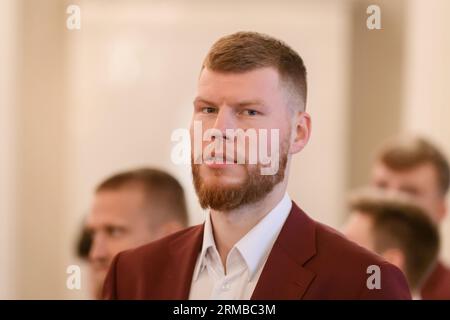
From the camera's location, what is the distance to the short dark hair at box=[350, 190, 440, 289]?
611mm

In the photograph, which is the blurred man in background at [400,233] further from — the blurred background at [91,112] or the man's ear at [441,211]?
the man's ear at [441,211]

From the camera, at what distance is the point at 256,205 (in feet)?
1.39

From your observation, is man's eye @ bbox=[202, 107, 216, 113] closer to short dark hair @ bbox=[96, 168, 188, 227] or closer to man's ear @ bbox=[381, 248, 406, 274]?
→ short dark hair @ bbox=[96, 168, 188, 227]

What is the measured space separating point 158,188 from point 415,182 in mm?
650

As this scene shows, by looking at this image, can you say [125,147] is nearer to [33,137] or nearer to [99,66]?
[33,137]

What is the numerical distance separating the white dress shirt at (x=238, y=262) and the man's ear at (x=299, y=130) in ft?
0.10

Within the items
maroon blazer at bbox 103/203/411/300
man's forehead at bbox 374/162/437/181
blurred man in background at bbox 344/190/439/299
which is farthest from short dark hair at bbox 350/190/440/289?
man's forehead at bbox 374/162/437/181

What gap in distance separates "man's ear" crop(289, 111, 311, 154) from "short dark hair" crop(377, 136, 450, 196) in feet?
2.11

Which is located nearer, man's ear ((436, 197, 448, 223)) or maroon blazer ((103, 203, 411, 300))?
maroon blazer ((103, 203, 411, 300))

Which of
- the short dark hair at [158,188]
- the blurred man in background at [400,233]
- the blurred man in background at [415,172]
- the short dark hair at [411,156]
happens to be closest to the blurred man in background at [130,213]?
the short dark hair at [158,188]

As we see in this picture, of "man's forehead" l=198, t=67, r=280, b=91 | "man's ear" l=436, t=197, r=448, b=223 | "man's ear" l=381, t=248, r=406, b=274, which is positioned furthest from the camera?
"man's ear" l=436, t=197, r=448, b=223

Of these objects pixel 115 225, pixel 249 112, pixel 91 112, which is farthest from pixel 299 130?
pixel 91 112

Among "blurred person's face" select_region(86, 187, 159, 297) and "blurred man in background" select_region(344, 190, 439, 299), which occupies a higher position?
"blurred person's face" select_region(86, 187, 159, 297)

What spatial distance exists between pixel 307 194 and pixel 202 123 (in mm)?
107
